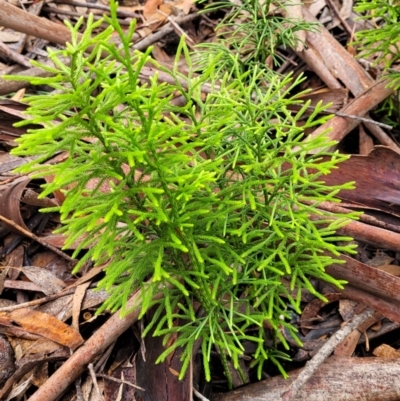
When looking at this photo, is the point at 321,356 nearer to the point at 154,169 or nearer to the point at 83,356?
the point at 83,356

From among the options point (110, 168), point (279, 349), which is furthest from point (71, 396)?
point (110, 168)

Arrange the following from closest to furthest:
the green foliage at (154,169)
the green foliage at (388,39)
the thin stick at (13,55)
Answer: the green foliage at (154,169) < the green foliage at (388,39) < the thin stick at (13,55)

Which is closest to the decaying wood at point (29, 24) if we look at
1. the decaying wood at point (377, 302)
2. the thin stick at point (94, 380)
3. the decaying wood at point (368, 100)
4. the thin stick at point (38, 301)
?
the thin stick at point (38, 301)

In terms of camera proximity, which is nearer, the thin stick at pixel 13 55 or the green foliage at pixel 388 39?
the green foliage at pixel 388 39

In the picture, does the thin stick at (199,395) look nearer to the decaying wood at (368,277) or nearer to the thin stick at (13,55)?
the decaying wood at (368,277)

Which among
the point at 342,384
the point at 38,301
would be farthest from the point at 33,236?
the point at 342,384

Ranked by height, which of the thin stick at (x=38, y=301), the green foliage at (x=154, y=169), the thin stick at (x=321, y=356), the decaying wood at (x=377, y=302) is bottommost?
the thin stick at (x=38, y=301)

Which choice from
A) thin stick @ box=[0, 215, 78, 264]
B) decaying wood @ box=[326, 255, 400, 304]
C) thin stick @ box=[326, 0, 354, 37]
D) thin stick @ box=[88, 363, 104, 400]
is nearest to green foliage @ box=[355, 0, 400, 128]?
thin stick @ box=[326, 0, 354, 37]

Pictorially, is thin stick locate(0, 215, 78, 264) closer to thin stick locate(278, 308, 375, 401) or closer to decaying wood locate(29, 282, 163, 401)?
decaying wood locate(29, 282, 163, 401)

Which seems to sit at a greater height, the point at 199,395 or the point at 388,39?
the point at 388,39
